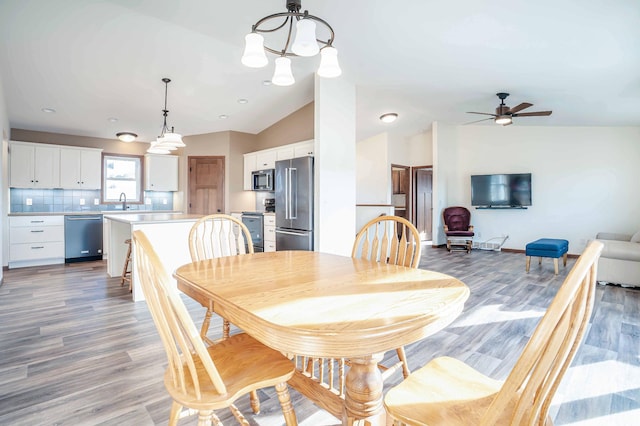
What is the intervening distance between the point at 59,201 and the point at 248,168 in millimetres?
3422

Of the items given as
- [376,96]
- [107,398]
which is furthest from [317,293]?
[376,96]

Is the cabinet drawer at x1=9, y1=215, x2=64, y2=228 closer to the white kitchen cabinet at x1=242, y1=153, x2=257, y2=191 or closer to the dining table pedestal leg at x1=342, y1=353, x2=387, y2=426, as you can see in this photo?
the white kitchen cabinet at x1=242, y1=153, x2=257, y2=191

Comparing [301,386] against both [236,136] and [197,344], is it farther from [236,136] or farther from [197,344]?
[236,136]

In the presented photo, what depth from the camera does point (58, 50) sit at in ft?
12.0

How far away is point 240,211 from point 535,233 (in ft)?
20.3

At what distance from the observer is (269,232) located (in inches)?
228

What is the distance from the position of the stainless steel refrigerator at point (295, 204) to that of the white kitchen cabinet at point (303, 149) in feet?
1.40

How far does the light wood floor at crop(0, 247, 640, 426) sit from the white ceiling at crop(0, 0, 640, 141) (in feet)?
8.50

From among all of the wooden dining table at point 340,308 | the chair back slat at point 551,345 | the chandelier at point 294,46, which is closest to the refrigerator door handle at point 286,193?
the chandelier at point 294,46

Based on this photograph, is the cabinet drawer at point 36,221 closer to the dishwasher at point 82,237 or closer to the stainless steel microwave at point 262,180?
the dishwasher at point 82,237

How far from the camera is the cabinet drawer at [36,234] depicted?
5227 millimetres

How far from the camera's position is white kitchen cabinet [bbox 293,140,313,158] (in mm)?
5285

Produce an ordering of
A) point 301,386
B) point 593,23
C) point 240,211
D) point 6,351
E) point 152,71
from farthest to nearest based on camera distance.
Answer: point 240,211, point 152,71, point 593,23, point 6,351, point 301,386

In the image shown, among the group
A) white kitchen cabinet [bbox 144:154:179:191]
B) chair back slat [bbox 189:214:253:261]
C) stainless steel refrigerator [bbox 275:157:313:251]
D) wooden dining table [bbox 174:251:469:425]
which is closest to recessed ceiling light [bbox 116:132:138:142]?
white kitchen cabinet [bbox 144:154:179:191]
